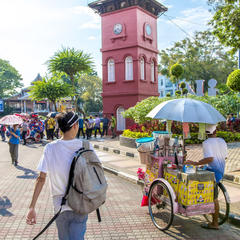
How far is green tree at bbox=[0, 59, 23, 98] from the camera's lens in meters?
60.2

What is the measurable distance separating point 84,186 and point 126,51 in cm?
2114

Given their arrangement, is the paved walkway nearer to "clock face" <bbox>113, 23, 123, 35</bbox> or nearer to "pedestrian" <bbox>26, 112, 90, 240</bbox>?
"pedestrian" <bbox>26, 112, 90, 240</bbox>

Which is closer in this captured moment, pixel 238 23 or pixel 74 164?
pixel 74 164

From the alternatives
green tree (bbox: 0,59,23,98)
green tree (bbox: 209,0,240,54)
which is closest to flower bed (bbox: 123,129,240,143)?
green tree (bbox: 209,0,240,54)

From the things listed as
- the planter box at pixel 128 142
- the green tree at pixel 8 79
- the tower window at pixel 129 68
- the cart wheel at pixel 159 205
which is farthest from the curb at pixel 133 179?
the green tree at pixel 8 79

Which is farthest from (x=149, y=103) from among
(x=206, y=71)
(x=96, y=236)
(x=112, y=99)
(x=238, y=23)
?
(x=206, y=71)

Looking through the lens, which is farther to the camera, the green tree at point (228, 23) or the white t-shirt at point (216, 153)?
the green tree at point (228, 23)

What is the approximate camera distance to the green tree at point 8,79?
6022 centimetres

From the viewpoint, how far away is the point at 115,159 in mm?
11305

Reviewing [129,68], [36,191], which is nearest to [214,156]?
[36,191]

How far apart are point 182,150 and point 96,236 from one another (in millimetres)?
2023

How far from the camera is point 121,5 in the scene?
74.5 feet

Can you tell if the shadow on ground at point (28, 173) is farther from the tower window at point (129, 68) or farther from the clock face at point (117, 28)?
the clock face at point (117, 28)

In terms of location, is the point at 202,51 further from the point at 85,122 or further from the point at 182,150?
the point at 182,150
